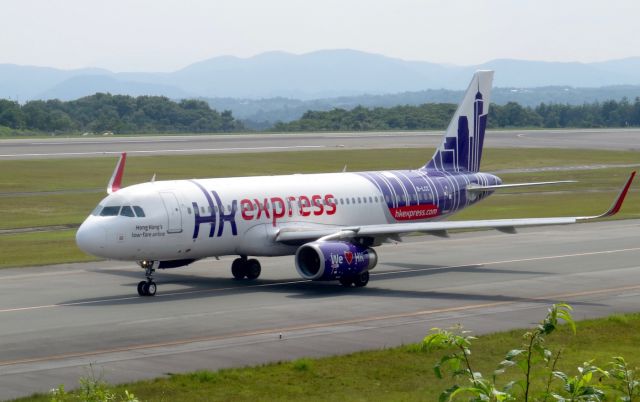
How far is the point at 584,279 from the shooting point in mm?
37781

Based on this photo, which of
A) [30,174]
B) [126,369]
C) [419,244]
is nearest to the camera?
[126,369]

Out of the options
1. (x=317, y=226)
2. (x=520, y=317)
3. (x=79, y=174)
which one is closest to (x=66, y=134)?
(x=79, y=174)

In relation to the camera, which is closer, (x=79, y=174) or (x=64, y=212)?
(x=64, y=212)

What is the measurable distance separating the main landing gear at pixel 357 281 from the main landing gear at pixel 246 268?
3.56 m

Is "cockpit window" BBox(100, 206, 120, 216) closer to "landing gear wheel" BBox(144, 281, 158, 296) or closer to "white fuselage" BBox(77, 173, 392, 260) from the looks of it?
"white fuselage" BBox(77, 173, 392, 260)

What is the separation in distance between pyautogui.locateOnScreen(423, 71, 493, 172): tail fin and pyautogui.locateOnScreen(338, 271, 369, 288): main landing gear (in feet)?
31.6

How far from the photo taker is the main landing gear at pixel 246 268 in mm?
38594

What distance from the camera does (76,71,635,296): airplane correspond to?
113ft

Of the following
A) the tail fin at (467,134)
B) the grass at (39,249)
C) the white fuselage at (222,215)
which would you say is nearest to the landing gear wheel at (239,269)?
the white fuselage at (222,215)

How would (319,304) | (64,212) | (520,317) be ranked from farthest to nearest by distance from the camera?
(64,212) → (319,304) → (520,317)

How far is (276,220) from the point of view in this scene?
1484 inches

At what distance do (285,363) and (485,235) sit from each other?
29571 mm

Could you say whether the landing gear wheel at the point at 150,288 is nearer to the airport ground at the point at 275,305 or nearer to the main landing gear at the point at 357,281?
the airport ground at the point at 275,305

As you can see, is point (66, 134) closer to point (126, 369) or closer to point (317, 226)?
point (317, 226)
